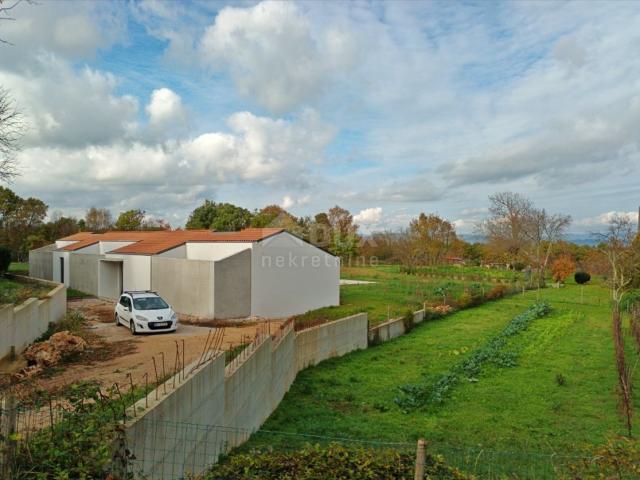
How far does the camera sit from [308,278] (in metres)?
21.5

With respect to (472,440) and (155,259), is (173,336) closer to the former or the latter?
(155,259)

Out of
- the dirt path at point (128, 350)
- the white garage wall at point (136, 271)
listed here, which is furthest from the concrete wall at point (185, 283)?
the dirt path at point (128, 350)

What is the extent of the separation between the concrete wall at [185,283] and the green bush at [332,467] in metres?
13.6

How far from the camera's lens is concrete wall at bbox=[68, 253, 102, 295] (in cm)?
2552

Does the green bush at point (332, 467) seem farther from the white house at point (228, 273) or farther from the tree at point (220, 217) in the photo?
the tree at point (220, 217)

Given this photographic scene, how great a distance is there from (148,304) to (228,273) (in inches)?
134

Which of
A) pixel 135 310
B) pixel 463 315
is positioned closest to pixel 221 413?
pixel 135 310

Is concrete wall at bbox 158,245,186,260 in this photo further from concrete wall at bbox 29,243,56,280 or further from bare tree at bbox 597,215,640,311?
bare tree at bbox 597,215,640,311

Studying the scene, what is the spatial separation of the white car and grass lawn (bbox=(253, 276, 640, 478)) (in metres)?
5.32

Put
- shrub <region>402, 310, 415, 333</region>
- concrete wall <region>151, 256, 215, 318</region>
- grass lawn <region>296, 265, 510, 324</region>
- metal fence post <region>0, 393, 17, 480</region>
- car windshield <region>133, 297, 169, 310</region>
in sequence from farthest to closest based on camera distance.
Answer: grass lawn <region>296, 265, 510, 324</region>, shrub <region>402, 310, 415, 333</region>, concrete wall <region>151, 256, 215, 318</region>, car windshield <region>133, 297, 169, 310</region>, metal fence post <region>0, 393, 17, 480</region>

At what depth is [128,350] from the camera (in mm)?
12727

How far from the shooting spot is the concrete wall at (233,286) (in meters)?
18.2

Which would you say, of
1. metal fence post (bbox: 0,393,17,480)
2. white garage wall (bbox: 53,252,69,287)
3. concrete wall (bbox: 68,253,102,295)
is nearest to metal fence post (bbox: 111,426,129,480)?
metal fence post (bbox: 0,393,17,480)

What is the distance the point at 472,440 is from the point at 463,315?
1580 centimetres
